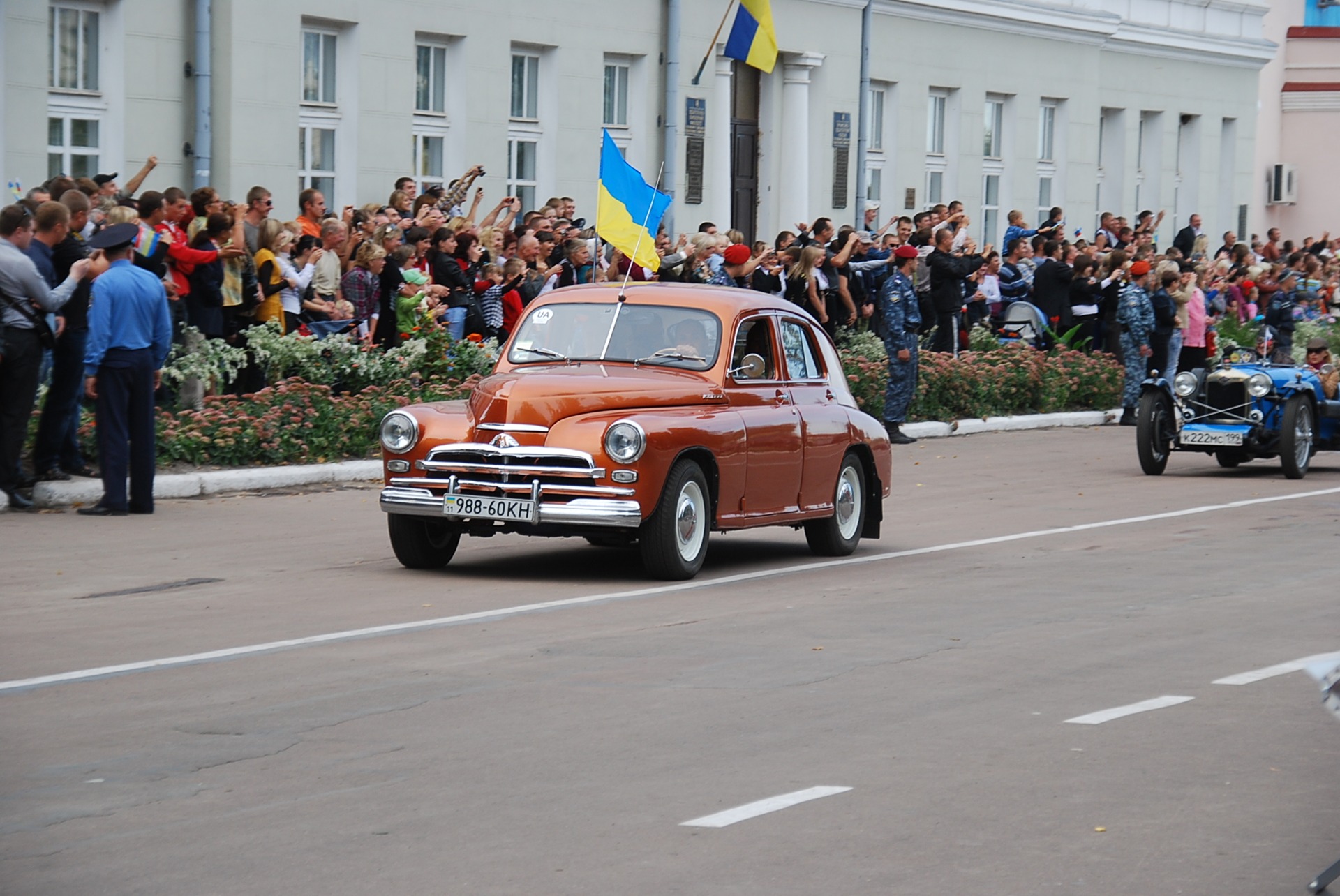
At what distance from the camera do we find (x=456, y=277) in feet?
66.7

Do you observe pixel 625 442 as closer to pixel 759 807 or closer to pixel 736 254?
pixel 759 807

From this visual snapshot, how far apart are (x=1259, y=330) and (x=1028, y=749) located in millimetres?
24638

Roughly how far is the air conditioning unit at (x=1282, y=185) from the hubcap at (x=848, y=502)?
41.9 m

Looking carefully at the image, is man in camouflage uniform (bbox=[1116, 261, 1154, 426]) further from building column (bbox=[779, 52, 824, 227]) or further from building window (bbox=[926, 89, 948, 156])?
→ building window (bbox=[926, 89, 948, 156])

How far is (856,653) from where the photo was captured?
975cm

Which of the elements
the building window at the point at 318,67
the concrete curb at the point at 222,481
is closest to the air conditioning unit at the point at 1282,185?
the building window at the point at 318,67

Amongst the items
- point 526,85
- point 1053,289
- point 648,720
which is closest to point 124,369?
point 648,720

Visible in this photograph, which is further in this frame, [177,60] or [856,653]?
[177,60]

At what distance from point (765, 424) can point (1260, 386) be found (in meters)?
9.63

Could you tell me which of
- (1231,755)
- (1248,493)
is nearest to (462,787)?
(1231,755)

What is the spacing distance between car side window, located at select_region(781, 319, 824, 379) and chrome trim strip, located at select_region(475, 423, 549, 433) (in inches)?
91.8

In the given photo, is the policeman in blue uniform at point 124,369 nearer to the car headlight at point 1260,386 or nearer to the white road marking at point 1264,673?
the white road marking at point 1264,673

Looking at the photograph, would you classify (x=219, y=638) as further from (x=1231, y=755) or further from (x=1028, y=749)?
(x=1231, y=755)

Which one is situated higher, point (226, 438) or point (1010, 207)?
point (1010, 207)
